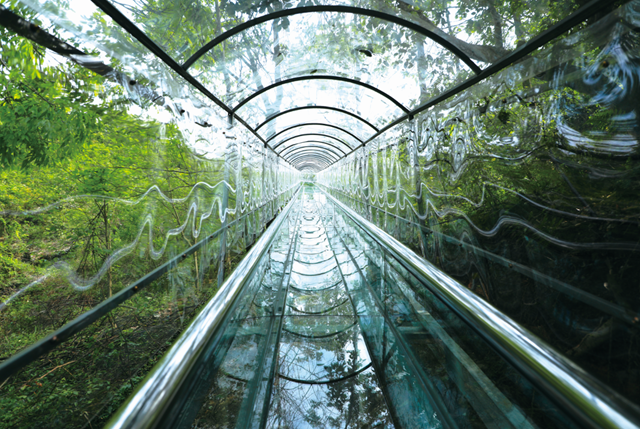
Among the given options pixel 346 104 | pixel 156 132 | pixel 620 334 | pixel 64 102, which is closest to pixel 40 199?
pixel 64 102

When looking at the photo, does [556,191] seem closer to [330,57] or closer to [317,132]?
[330,57]

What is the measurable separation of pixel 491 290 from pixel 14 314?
4794 mm

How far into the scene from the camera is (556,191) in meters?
3.36

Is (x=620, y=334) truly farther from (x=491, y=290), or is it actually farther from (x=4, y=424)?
(x=4, y=424)

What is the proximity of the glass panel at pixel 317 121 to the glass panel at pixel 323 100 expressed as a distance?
855mm

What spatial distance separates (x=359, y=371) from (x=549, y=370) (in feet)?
5.58

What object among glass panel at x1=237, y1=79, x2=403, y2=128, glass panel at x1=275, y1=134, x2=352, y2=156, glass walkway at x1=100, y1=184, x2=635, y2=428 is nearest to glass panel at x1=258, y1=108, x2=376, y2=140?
glass panel at x1=237, y1=79, x2=403, y2=128

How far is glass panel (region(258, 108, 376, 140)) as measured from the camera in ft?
27.1

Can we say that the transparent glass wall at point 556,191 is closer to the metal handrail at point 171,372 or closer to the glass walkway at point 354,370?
the glass walkway at point 354,370

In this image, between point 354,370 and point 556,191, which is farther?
point 556,191

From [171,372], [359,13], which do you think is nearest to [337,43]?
[359,13]

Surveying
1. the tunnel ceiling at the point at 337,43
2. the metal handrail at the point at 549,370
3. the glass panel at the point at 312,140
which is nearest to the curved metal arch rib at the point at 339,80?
the tunnel ceiling at the point at 337,43

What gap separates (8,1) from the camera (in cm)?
160

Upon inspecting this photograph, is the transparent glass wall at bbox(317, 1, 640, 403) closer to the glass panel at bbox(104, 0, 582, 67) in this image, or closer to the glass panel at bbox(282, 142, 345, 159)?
the glass panel at bbox(104, 0, 582, 67)
